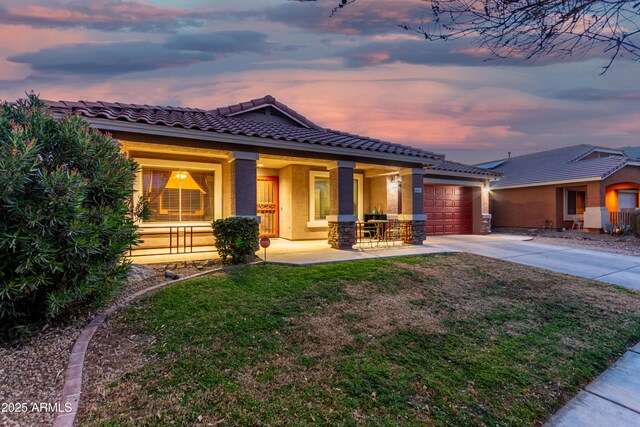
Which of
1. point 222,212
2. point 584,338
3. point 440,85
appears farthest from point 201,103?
point 584,338

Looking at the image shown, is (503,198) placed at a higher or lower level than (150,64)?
lower

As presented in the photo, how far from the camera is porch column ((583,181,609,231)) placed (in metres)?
15.8

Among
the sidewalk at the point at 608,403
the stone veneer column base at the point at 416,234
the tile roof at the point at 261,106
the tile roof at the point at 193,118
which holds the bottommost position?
the sidewalk at the point at 608,403

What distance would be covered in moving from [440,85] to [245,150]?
6.27m

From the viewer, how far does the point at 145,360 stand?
10.6ft

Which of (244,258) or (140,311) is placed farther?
(244,258)

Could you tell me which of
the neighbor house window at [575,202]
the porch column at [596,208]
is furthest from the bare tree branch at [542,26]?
the neighbor house window at [575,202]

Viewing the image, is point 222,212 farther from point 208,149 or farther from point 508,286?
point 508,286

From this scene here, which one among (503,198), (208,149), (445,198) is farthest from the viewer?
(503,198)

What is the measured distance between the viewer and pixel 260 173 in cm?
1254

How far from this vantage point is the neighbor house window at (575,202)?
18269mm

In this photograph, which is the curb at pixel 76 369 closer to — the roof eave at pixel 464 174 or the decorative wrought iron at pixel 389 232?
the decorative wrought iron at pixel 389 232

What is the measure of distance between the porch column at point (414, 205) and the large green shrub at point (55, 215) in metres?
9.21

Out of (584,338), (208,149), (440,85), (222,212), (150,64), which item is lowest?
(584,338)
